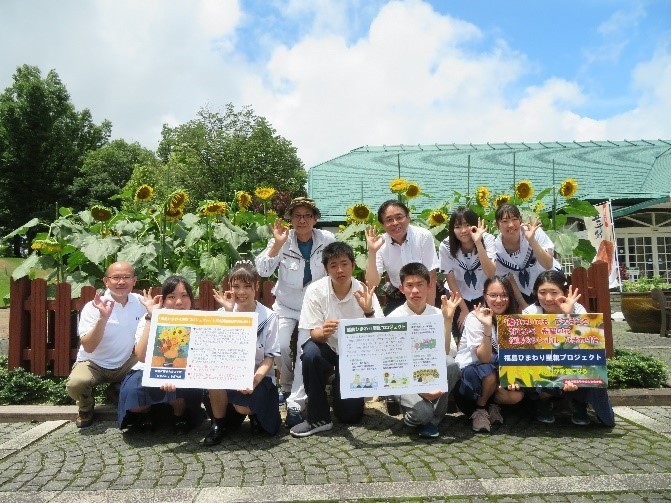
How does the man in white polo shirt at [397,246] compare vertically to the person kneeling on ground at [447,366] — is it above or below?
above

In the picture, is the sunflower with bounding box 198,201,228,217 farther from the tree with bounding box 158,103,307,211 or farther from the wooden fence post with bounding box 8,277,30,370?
the tree with bounding box 158,103,307,211

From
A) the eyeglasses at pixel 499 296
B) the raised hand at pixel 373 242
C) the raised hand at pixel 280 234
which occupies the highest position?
the raised hand at pixel 280 234

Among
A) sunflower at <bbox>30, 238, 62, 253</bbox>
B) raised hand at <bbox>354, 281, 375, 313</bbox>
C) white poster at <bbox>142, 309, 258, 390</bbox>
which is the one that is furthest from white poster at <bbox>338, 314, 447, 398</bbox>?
sunflower at <bbox>30, 238, 62, 253</bbox>

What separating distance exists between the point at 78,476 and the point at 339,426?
6.11ft

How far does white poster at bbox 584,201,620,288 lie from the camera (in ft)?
39.5

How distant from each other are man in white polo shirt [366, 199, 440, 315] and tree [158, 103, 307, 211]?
21955 millimetres

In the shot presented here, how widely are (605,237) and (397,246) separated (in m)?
9.51

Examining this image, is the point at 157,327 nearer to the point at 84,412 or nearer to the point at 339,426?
the point at 84,412

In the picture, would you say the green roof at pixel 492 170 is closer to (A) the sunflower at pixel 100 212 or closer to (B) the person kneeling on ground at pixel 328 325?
(A) the sunflower at pixel 100 212

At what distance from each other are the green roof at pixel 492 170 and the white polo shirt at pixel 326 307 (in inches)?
474

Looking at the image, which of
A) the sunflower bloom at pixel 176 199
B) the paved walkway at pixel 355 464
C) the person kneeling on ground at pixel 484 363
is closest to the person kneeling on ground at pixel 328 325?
the paved walkway at pixel 355 464

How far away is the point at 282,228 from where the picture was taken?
4.80 m

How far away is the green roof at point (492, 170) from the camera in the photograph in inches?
696

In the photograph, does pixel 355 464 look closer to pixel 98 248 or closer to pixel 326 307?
pixel 326 307
